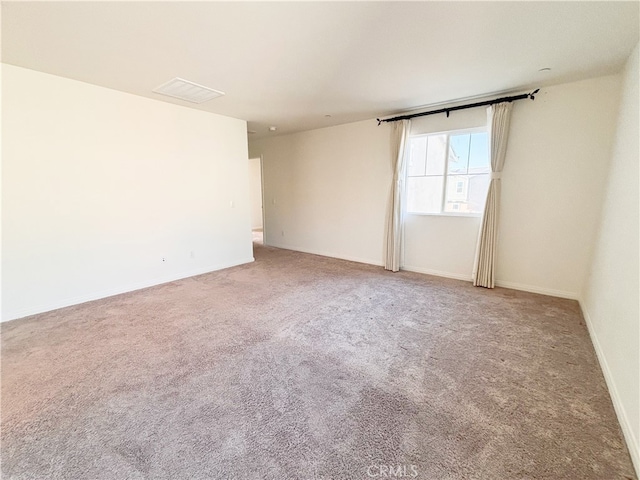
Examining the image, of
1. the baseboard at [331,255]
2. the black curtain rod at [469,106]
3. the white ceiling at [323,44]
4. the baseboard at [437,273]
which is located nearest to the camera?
the white ceiling at [323,44]

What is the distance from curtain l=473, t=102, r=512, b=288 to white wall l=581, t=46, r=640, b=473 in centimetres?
100

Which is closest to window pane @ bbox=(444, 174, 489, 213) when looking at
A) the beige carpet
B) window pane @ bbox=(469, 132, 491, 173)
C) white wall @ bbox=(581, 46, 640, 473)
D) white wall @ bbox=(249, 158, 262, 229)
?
window pane @ bbox=(469, 132, 491, 173)

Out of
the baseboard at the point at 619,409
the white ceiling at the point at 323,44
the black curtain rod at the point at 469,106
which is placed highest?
the white ceiling at the point at 323,44

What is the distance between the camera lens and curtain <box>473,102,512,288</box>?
3.48 metres

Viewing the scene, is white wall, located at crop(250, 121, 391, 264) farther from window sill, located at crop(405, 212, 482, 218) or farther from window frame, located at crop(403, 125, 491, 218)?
window sill, located at crop(405, 212, 482, 218)

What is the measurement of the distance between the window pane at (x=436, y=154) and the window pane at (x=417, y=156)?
0.26 ft

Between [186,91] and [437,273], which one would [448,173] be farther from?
[186,91]

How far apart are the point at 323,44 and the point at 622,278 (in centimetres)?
288

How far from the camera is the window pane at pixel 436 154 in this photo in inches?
163

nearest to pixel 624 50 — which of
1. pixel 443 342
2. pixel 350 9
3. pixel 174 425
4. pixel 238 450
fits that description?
pixel 350 9

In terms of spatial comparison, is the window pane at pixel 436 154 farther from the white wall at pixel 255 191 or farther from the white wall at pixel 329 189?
the white wall at pixel 255 191

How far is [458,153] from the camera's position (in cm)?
403

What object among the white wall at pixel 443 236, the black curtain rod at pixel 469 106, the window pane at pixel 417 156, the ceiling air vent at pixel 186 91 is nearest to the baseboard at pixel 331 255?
the white wall at pixel 443 236

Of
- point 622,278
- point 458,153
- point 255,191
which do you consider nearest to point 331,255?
point 458,153
